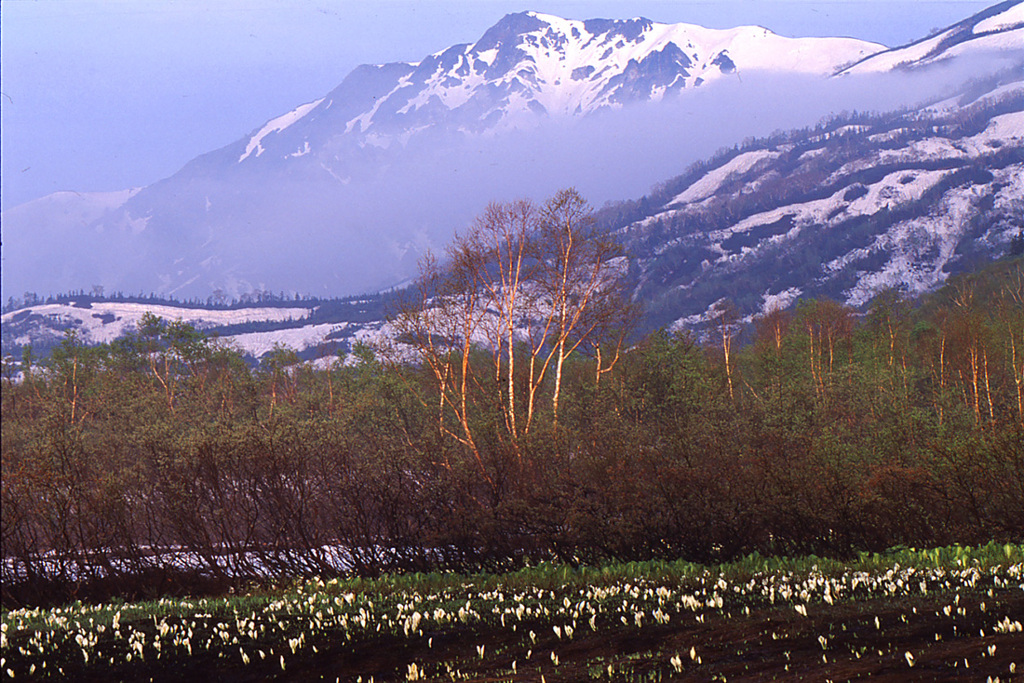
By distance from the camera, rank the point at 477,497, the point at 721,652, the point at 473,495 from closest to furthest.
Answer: the point at 721,652
the point at 473,495
the point at 477,497

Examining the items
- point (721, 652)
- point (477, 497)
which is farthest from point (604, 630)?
point (477, 497)

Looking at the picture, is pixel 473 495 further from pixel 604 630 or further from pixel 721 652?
pixel 721 652

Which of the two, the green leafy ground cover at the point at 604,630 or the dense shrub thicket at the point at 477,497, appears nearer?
the green leafy ground cover at the point at 604,630

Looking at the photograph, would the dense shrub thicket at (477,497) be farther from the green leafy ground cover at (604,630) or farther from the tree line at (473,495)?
the green leafy ground cover at (604,630)

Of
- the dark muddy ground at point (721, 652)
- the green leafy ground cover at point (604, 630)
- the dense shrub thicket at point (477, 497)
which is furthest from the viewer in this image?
the dense shrub thicket at point (477, 497)

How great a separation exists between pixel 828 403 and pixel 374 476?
1034 inches

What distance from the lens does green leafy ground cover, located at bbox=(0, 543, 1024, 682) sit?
925 centimetres

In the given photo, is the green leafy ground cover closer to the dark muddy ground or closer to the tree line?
the dark muddy ground

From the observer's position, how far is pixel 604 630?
1203cm

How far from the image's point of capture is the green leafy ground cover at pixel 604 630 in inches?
364

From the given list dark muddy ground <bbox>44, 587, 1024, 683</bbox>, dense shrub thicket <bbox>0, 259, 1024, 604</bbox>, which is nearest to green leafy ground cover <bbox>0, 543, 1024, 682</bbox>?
dark muddy ground <bbox>44, 587, 1024, 683</bbox>

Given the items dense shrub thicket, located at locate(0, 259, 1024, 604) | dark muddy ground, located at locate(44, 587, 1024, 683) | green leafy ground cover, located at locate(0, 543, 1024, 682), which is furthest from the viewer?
dense shrub thicket, located at locate(0, 259, 1024, 604)

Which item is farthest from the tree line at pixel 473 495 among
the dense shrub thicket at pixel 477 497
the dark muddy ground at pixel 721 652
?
the dark muddy ground at pixel 721 652

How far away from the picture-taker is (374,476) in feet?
74.6
